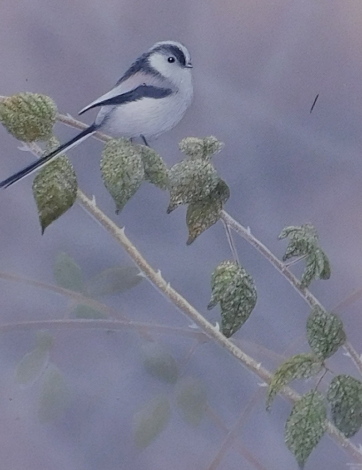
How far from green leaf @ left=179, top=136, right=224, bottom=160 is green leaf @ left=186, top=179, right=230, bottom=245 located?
3 cm

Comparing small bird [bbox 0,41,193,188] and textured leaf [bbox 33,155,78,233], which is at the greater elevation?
small bird [bbox 0,41,193,188]

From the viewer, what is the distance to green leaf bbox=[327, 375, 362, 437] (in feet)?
1.87

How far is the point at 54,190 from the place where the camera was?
0.54 m

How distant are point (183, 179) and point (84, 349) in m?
0.19

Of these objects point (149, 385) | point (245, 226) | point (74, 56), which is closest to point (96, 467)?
point (149, 385)

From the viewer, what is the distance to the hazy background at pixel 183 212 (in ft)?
2.05

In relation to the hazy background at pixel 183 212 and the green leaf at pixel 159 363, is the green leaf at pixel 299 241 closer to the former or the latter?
the hazy background at pixel 183 212

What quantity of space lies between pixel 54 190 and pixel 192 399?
24cm

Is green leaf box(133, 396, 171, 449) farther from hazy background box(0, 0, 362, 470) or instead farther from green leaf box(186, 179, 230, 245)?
green leaf box(186, 179, 230, 245)

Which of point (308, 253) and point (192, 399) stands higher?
point (308, 253)

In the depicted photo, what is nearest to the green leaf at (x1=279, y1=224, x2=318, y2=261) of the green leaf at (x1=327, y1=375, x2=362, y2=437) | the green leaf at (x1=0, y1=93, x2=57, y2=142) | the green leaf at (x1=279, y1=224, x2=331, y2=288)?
the green leaf at (x1=279, y1=224, x2=331, y2=288)

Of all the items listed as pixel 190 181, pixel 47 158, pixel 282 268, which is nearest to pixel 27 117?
pixel 47 158

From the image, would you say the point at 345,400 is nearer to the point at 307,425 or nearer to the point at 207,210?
the point at 307,425

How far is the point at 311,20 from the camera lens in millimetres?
644
